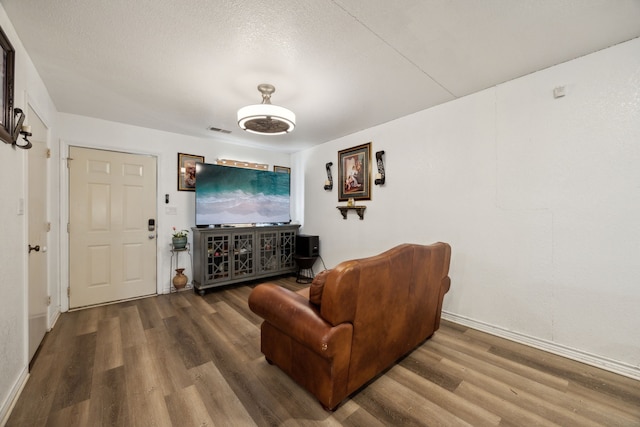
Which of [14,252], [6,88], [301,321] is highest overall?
[6,88]

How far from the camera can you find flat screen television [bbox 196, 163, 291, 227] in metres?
3.77

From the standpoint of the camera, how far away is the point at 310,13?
1.55 m

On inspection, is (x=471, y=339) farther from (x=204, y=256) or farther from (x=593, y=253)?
(x=204, y=256)

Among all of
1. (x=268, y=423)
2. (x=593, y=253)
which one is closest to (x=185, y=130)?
(x=268, y=423)

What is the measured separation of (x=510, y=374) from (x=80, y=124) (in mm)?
5151

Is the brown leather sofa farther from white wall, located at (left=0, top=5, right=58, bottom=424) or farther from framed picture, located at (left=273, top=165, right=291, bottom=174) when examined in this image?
framed picture, located at (left=273, top=165, right=291, bottom=174)

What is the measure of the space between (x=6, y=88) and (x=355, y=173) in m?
3.37

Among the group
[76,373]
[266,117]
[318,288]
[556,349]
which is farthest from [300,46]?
[556,349]

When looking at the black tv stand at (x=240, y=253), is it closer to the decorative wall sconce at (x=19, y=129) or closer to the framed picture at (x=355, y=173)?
the framed picture at (x=355, y=173)

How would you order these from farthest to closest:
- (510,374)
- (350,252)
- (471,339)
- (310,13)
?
(350,252)
(471,339)
(510,374)
(310,13)

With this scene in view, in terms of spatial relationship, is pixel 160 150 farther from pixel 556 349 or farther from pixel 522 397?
pixel 556 349

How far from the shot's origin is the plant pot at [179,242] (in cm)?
359

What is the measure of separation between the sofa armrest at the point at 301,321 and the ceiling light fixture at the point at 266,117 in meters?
1.49

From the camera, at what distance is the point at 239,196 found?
13.4ft
